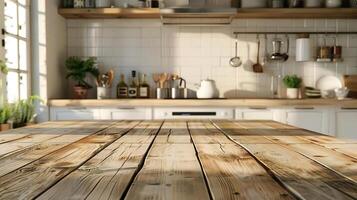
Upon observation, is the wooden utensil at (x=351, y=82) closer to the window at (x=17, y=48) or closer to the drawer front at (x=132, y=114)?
the drawer front at (x=132, y=114)

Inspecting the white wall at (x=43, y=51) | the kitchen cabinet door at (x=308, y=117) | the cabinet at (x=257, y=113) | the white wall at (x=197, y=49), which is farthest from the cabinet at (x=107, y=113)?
the kitchen cabinet door at (x=308, y=117)

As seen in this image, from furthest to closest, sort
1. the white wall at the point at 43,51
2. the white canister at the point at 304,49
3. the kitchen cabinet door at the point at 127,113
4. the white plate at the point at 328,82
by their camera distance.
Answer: the white plate at the point at 328,82 → the white canister at the point at 304,49 → the kitchen cabinet door at the point at 127,113 → the white wall at the point at 43,51

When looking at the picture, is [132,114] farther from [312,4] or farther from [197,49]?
[312,4]

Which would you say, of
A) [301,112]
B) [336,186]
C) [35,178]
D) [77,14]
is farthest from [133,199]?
[77,14]

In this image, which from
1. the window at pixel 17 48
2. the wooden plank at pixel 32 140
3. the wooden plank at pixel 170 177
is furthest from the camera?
the window at pixel 17 48

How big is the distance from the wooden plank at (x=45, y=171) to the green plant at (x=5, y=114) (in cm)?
148

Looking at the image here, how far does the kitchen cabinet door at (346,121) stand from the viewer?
362 cm

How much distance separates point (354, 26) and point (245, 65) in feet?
3.95

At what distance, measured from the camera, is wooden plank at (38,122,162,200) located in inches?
23.9

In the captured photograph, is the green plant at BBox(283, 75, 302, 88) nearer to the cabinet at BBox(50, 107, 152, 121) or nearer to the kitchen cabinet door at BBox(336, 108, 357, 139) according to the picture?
the kitchen cabinet door at BBox(336, 108, 357, 139)

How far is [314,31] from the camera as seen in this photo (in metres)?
4.16

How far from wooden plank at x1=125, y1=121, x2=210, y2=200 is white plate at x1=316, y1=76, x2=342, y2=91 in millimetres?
3458

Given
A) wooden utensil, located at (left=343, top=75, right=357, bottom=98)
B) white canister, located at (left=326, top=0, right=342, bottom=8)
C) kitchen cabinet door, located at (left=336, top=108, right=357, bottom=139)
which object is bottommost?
kitchen cabinet door, located at (left=336, top=108, right=357, bottom=139)

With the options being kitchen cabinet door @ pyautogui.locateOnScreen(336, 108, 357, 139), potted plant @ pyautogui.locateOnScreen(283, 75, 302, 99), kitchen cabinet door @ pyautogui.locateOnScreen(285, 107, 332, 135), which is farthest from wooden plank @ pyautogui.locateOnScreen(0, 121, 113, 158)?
potted plant @ pyautogui.locateOnScreen(283, 75, 302, 99)
